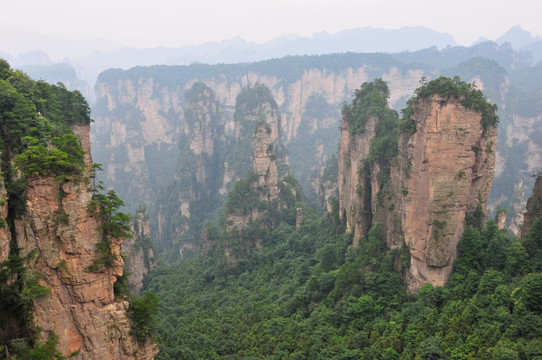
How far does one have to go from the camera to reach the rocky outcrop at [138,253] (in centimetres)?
4466

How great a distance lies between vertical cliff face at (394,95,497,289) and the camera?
81.3 feet

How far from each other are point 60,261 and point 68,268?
15.5 inches

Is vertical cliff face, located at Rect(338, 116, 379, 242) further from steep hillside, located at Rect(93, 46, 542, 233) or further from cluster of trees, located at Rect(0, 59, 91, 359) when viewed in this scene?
steep hillside, located at Rect(93, 46, 542, 233)

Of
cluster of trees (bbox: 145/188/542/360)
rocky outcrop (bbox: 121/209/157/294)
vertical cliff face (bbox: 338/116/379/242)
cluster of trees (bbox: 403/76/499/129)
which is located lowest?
rocky outcrop (bbox: 121/209/157/294)

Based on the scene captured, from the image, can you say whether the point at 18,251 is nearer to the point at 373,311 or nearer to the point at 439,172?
the point at 373,311

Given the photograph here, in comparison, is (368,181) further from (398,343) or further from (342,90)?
(342,90)

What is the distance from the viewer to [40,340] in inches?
655

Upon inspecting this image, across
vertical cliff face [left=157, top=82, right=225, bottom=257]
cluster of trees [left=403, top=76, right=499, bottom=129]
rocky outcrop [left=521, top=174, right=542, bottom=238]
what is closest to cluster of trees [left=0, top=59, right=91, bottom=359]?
cluster of trees [left=403, top=76, right=499, bottom=129]

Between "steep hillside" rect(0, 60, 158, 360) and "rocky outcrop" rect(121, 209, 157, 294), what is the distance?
25.3 m

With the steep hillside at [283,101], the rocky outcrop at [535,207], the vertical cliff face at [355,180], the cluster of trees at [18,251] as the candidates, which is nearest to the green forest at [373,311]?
the rocky outcrop at [535,207]

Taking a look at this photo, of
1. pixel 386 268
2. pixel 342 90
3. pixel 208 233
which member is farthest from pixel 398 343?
pixel 342 90

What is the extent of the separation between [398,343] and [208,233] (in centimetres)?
3390

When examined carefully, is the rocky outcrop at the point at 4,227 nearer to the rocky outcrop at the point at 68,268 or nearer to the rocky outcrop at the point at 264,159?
the rocky outcrop at the point at 68,268

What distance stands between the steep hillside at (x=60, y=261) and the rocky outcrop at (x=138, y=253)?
83.1 feet
